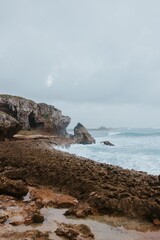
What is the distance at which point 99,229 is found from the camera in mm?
8008

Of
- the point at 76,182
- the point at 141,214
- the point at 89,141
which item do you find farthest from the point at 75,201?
the point at 89,141

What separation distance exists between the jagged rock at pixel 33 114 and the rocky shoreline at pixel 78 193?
2928 cm

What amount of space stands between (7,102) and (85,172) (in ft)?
108

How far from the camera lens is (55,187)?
43.4ft

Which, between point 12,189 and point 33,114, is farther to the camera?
point 33,114

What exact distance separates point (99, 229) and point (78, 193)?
12.1 feet

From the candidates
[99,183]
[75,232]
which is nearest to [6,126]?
[99,183]

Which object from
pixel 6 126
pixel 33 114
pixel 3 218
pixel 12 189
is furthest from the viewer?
pixel 33 114

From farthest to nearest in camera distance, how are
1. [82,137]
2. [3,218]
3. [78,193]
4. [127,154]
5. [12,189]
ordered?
[82,137]
[127,154]
[78,193]
[12,189]
[3,218]

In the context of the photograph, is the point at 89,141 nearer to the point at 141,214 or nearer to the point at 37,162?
the point at 37,162

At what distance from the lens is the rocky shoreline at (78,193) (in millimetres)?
8742

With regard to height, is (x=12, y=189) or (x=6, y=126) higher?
(x=6, y=126)

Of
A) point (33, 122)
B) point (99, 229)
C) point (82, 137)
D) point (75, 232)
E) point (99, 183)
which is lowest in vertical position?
point (99, 229)

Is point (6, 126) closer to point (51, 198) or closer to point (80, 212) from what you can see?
point (51, 198)
